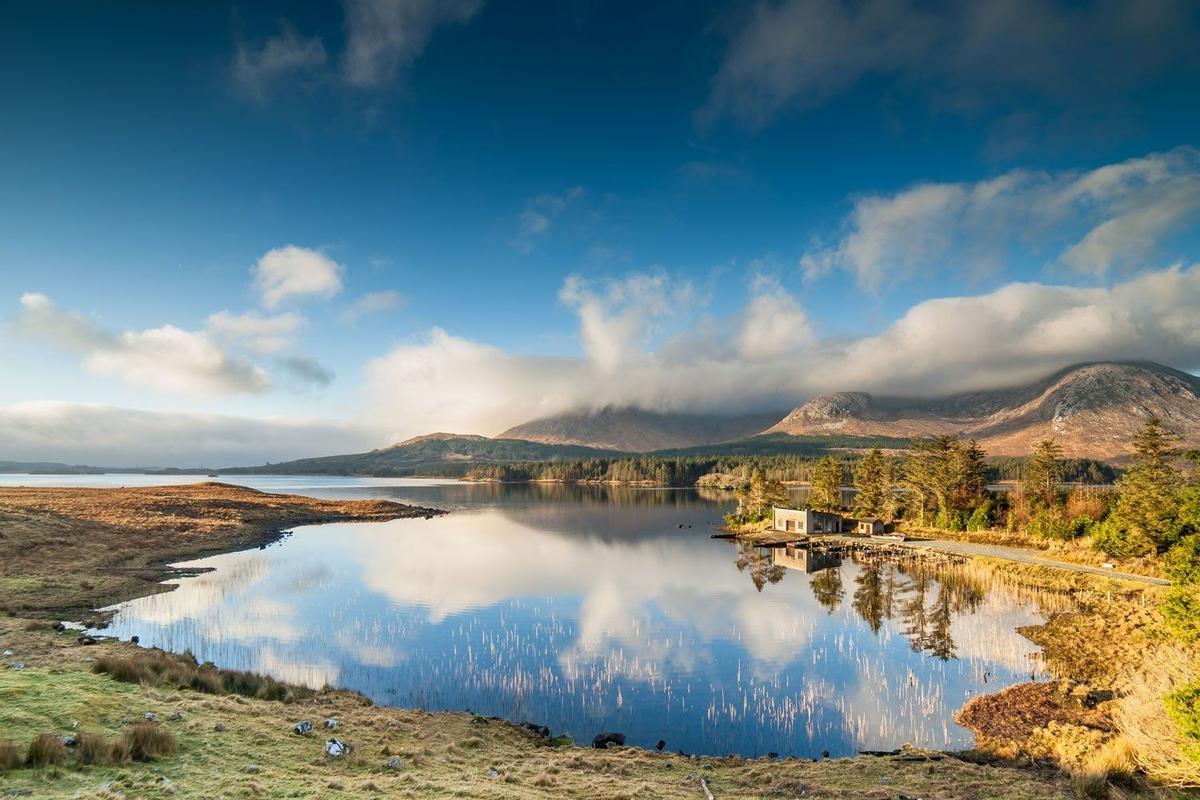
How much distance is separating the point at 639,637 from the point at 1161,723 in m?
26.2

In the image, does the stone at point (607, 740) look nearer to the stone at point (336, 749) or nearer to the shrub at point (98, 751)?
the stone at point (336, 749)

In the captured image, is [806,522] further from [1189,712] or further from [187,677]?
[187,677]

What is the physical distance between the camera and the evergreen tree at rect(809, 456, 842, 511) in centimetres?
10756

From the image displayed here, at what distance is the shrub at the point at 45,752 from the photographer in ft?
38.3

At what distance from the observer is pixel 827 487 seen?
353ft

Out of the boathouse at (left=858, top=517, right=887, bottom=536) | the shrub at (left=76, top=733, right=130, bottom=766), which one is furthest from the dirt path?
the shrub at (left=76, top=733, right=130, bottom=766)

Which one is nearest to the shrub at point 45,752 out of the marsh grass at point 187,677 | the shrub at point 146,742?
the shrub at point 146,742

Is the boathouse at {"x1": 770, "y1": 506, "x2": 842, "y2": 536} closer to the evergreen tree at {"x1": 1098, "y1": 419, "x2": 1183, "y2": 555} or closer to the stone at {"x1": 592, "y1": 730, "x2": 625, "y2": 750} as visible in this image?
the evergreen tree at {"x1": 1098, "y1": 419, "x2": 1183, "y2": 555}

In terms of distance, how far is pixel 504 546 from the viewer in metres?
80.9

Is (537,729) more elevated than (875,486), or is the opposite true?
(875,486)

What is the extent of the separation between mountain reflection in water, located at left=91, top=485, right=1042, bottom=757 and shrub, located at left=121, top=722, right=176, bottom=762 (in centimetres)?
1456

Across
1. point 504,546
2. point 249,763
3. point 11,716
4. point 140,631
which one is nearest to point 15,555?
point 140,631

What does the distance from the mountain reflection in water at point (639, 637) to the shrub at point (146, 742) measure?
573 inches

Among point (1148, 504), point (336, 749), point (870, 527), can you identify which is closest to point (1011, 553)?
point (1148, 504)
